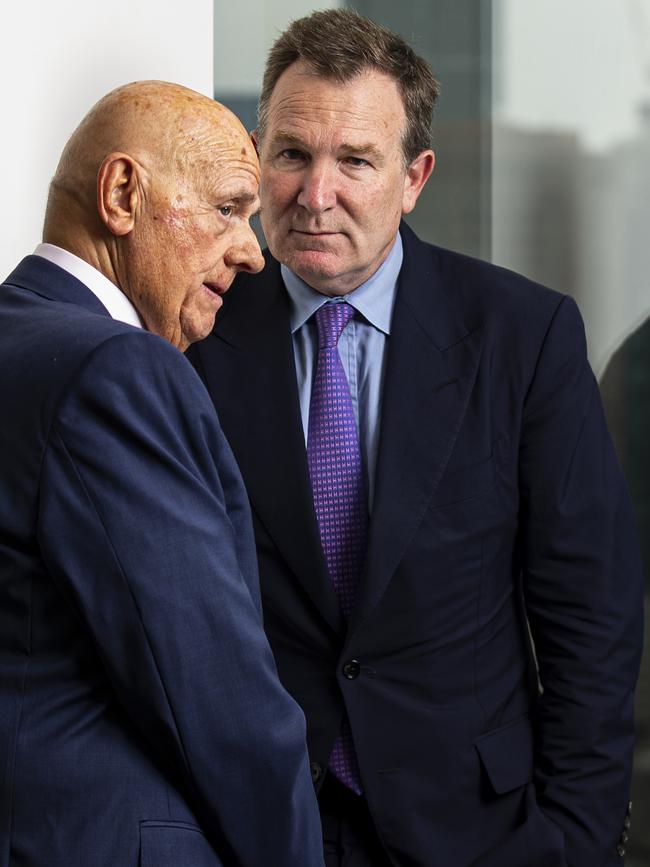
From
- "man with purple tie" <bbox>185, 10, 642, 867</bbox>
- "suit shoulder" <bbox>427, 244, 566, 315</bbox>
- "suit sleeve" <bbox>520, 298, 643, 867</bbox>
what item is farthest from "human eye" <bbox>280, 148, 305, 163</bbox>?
"suit sleeve" <bbox>520, 298, 643, 867</bbox>

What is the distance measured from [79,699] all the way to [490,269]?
1.09m

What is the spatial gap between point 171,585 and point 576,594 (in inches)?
37.6

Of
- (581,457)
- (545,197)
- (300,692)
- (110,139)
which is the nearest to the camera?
(110,139)

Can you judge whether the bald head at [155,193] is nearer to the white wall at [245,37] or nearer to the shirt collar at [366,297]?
the shirt collar at [366,297]

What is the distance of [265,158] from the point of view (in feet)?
6.09

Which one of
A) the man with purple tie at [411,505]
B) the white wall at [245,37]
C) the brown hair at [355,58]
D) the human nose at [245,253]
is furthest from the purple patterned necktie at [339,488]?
the white wall at [245,37]

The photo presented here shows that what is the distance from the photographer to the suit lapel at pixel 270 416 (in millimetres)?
1708

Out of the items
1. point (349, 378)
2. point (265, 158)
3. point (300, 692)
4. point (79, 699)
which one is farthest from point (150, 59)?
point (79, 699)

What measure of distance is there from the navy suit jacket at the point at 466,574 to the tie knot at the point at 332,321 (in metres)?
0.05

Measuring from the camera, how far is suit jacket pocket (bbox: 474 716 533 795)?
1.77m

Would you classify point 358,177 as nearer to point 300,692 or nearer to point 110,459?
point 300,692

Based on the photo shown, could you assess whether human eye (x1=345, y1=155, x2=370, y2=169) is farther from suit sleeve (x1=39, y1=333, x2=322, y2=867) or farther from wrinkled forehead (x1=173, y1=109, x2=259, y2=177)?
suit sleeve (x1=39, y1=333, x2=322, y2=867)

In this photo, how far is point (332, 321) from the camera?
1833 mm

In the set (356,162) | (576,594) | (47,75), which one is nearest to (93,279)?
(47,75)
